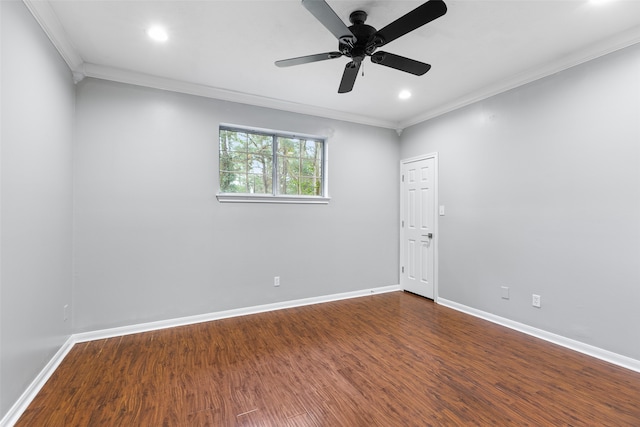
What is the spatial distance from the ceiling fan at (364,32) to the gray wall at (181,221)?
1.72 metres

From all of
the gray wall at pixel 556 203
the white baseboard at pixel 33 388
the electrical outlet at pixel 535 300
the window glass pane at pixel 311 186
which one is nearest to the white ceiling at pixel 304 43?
the gray wall at pixel 556 203

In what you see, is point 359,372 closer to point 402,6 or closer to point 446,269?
point 446,269

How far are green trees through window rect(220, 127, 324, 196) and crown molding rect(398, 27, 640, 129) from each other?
1.87 metres

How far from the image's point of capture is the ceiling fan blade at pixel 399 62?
208 centimetres

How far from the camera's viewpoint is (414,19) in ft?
5.52

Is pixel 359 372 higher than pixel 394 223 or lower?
lower

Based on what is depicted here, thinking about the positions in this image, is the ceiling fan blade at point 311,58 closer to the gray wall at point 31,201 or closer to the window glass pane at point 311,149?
the gray wall at point 31,201

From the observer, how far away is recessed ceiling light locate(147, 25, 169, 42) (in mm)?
2283

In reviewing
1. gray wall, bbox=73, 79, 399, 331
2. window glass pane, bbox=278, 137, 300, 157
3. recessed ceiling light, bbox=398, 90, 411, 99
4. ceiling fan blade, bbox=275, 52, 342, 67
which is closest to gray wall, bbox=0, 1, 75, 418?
gray wall, bbox=73, 79, 399, 331

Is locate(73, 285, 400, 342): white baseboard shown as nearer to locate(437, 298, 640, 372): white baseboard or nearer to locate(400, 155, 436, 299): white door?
locate(400, 155, 436, 299): white door

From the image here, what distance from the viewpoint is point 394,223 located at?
15.2 ft

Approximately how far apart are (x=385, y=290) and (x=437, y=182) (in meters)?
1.86

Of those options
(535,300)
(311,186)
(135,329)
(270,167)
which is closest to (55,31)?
(270,167)

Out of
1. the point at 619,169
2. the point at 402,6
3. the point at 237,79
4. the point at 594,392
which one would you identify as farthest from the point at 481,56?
the point at 594,392
